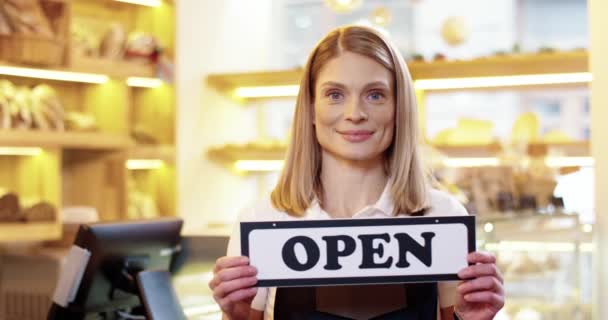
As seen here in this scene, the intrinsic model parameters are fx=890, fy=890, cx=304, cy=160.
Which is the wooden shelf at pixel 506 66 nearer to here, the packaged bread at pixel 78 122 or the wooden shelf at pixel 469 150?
the wooden shelf at pixel 469 150

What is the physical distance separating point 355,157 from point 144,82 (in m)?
3.86

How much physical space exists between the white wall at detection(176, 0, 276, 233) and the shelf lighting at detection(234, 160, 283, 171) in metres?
0.08

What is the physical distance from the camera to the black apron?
1448mm

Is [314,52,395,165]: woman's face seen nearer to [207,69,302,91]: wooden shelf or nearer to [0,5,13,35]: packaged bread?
[0,5,13,35]: packaged bread

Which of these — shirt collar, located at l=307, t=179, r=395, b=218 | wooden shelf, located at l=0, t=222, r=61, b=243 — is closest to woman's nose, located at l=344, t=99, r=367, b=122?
shirt collar, located at l=307, t=179, r=395, b=218

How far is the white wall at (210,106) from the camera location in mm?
5434

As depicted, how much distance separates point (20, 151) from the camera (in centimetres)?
431

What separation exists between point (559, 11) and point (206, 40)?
17.3 ft

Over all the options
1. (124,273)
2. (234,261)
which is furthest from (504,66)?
(234,261)

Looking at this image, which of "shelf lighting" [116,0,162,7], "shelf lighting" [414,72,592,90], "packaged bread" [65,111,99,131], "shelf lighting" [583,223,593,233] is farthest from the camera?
"shelf lighting" [414,72,592,90]

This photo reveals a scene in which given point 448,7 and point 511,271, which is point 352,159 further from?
point 448,7

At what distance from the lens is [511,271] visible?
2.85 metres

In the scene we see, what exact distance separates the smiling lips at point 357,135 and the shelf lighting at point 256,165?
14.8ft

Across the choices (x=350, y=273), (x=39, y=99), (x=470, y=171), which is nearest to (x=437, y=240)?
(x=350, y=273)
